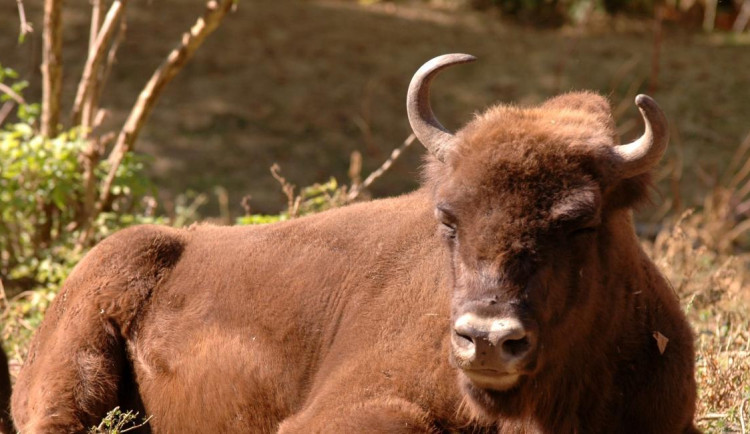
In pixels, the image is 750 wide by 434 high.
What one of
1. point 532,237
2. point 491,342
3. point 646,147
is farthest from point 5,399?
point 646,147

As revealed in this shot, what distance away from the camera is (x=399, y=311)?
493 centimetres

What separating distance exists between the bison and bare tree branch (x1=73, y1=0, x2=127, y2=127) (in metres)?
2.93

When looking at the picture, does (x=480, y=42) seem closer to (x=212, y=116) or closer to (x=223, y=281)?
(x=212, y=116)

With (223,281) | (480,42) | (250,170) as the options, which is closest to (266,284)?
(223,281)

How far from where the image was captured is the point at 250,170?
15352 millimetres

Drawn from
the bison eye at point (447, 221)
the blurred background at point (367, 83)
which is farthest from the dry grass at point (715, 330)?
the blurred background at point (367, 83)

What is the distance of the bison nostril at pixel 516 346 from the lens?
3895mm

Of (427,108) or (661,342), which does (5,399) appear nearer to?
(427,108)

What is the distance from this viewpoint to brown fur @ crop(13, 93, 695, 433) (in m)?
4.10

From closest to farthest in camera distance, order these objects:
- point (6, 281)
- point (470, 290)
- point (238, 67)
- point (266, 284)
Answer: point (470, 290), point (266, 284), point (6, 281), point (238, 67)

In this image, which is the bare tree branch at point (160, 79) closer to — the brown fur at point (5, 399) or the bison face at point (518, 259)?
the brown fur at point (5, 399)

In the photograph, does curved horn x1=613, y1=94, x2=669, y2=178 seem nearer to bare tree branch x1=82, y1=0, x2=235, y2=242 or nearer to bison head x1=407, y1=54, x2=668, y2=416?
bison head x1=407, y1=54, x2=668, y2=416

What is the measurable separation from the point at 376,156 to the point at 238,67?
384cm

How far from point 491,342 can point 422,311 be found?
40.8 inches
